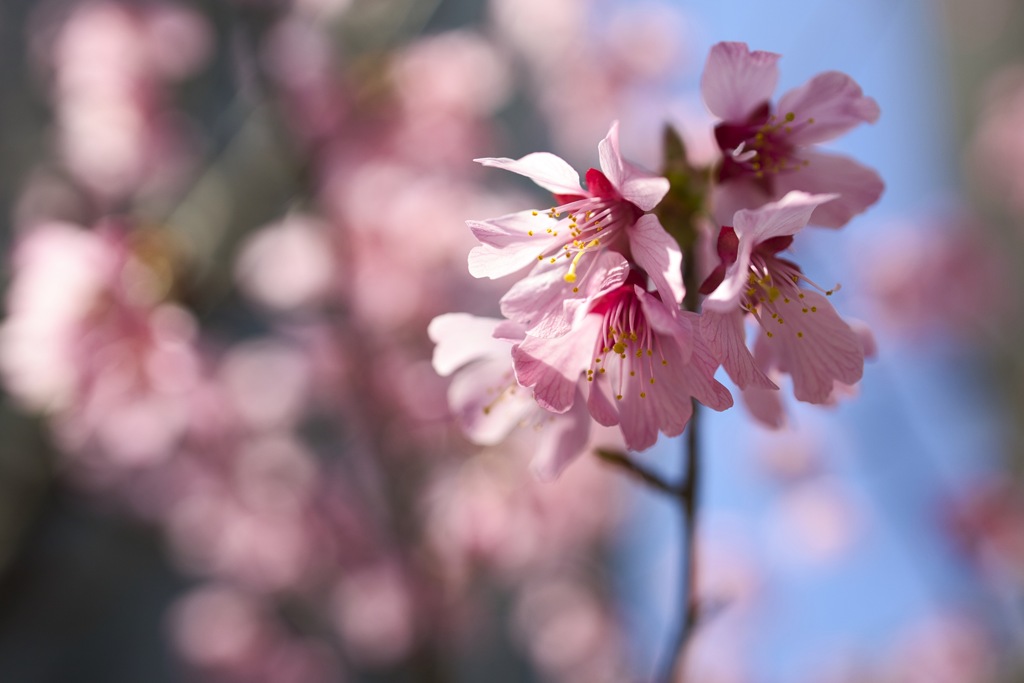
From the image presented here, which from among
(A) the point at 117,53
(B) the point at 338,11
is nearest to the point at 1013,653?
(B) the point at 338,11

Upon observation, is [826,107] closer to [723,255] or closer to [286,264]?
[723,255]

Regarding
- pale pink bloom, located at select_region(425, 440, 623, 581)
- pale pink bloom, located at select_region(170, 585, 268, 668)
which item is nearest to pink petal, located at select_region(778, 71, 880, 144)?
pale pink bloom, located at select_region(425, 440, 623, 581)

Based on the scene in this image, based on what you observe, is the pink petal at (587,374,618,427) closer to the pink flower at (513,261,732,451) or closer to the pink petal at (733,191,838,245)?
the pink flower at (513,261,732,451)

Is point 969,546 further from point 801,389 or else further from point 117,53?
point 117,53

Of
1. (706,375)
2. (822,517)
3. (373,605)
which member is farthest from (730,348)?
(822,517)

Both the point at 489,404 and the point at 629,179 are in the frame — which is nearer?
the point at 629,179

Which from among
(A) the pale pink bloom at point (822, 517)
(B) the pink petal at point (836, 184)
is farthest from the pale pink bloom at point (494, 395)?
(A) the pale pink bloom at point (822, 517)

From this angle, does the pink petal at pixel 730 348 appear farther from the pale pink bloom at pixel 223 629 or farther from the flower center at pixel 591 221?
the pale pink bloom at pixel 223 629
